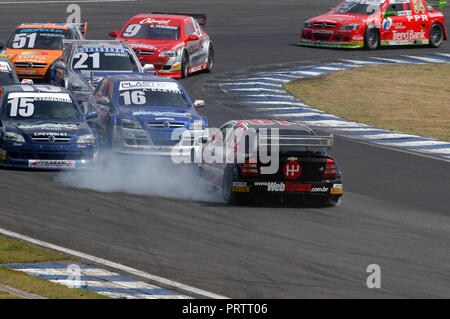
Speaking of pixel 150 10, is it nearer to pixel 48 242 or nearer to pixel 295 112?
pixel 295 112

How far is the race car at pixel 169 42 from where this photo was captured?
2752 centimetres

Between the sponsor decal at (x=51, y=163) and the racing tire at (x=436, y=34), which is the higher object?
the sponsor decal at (x=51, y=163)

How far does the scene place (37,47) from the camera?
27.2 m

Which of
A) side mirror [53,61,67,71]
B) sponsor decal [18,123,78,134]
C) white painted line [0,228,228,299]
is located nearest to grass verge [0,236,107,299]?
white painted line [0,228,228,299]

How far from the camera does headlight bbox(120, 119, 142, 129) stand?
1839 centimetres

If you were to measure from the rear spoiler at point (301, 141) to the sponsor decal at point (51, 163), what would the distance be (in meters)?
4.02

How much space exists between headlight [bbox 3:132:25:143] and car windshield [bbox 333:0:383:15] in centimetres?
1850

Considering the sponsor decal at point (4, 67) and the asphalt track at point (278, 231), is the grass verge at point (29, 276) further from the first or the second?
the sponsor decal at point (4, 67)

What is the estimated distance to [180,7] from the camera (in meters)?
45.5

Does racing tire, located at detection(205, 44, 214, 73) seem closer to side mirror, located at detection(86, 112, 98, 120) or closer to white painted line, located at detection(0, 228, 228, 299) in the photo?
side mirror, located at detection(86, 112, 98, 120)

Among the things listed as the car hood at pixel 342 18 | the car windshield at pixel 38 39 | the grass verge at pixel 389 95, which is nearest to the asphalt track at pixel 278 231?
the grass verge at pixel 389 95

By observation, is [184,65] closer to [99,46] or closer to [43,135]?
[99,46]

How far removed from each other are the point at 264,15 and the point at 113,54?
20.9 meters
